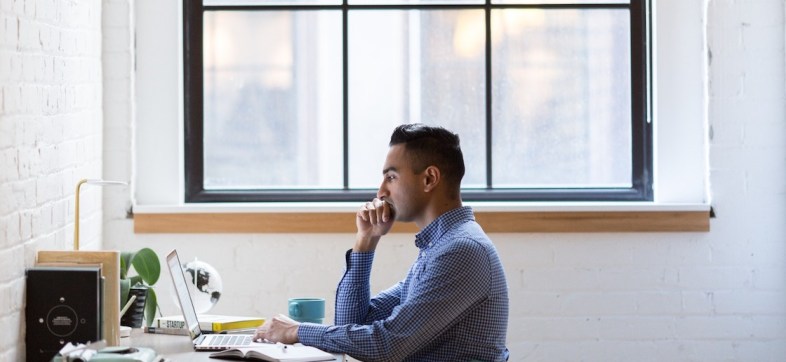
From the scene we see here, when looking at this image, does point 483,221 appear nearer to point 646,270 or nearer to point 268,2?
point 646,270

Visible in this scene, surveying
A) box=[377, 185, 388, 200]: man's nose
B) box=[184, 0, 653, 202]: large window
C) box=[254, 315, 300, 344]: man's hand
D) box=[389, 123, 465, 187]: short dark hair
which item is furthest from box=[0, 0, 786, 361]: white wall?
box=[254, 315, 300, 344]: man's hand

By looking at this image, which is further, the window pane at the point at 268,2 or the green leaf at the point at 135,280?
the window pane at the point at 268,2

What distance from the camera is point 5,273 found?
9.34 feet

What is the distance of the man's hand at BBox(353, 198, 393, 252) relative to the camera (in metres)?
3.33

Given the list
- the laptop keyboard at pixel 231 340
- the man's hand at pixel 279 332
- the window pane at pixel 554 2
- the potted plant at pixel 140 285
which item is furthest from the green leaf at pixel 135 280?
the window pane at pixel 554 2

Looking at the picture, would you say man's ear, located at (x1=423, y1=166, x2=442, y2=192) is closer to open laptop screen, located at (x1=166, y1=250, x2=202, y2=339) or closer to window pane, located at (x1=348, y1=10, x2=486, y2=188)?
open laptop screen, located at (x1=166, y1=250, x2=202, y2=339)

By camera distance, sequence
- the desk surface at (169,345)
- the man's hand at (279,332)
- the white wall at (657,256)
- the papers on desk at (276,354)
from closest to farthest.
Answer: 1. the papers on desk at (276,354)
2. the desk surface at (169,345)
3. the man's hand at (279,332)
4. the white wall at (657,256)

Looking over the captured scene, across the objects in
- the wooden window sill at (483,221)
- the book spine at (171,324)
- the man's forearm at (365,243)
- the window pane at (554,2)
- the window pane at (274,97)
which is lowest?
the book spine at (171,324)

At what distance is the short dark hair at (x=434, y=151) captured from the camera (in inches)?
126

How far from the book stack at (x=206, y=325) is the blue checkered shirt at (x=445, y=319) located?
43 cm

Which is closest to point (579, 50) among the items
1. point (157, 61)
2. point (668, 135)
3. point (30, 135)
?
point (668, 135)

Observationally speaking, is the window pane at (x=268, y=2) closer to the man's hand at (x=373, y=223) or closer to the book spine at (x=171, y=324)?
the man's hand at (x=373, y=223)

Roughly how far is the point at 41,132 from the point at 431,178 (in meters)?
1.09

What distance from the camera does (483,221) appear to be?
13.8 ft
